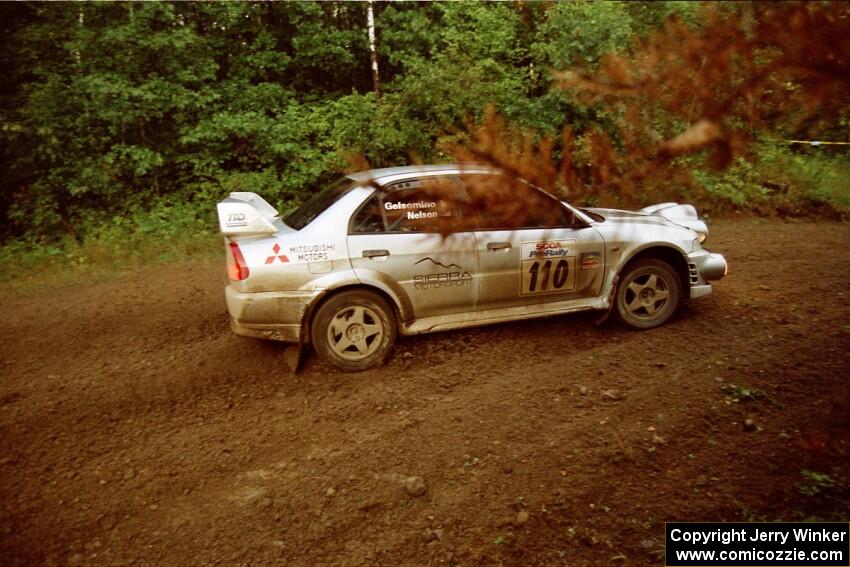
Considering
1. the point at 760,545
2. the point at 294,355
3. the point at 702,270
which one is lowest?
the point at 760,545

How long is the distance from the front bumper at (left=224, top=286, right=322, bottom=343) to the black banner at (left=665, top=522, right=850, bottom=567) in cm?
314

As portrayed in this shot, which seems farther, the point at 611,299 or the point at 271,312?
the point at 611,299

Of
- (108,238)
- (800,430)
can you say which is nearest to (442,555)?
(800,430)

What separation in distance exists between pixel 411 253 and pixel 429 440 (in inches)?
65.4

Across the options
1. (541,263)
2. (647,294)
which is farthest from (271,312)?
(647,294)

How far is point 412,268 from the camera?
196 inches

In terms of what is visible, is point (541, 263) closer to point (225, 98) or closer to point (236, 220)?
point (236, 220)

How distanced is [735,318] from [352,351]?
12.7ft

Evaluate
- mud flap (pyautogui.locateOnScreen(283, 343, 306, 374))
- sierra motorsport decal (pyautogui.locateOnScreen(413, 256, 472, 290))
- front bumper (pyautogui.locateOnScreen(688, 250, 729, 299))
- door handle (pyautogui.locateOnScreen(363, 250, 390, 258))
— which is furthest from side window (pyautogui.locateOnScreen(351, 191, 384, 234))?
front bumper (pyautogui.locateOnScreen(688, 250, 729, 299))

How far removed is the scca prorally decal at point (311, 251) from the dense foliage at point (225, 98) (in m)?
5.15

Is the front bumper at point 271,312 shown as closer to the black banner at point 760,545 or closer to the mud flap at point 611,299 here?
the mud flap at point 611,299

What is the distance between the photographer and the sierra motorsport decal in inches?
197

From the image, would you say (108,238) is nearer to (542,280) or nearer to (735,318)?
(542,280)

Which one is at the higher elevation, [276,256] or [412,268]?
[276,256]
